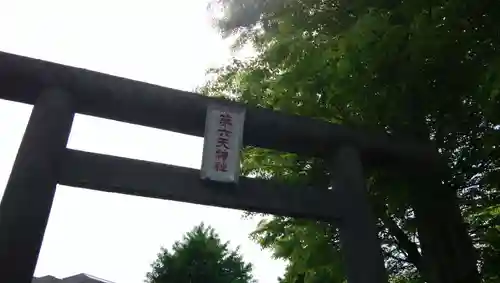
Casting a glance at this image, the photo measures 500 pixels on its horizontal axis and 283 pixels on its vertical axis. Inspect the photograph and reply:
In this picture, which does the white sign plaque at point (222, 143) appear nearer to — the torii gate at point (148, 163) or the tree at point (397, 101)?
the torii gate at point (148, 163)

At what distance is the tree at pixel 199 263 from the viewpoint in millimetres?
15523

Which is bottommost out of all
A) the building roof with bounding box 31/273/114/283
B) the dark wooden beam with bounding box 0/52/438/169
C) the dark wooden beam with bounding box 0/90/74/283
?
→ the dark wooden beam with bounding box 0/90/74/283

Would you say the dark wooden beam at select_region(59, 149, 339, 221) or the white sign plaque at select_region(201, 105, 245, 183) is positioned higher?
the white sign plaque at select_region(201, 105, 245, 183)

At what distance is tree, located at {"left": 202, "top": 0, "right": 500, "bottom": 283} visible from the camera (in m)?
4.27

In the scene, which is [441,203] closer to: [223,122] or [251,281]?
[223,122]

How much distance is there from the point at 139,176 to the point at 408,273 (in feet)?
15.7

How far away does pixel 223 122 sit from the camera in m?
4.75

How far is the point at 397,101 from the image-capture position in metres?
4.76

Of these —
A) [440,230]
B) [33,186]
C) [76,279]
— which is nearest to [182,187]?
[33,186]

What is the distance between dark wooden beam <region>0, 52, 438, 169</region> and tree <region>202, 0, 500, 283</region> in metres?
0.31

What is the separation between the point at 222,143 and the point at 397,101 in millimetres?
1816

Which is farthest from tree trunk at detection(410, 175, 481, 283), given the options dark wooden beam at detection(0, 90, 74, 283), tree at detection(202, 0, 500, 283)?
dark wooden beam at detection(0, 90, 74, 283)

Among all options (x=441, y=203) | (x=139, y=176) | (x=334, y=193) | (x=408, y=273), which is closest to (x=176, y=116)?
(x=139, y=176)

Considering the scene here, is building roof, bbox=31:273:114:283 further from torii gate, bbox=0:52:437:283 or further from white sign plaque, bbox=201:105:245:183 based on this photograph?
white sign plaque, bbox=201:105:245:183
